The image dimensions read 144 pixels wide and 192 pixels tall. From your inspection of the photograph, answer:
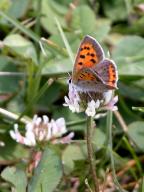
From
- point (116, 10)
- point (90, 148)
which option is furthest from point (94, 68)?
point (116, 10)

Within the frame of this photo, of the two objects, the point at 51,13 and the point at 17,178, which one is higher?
the point at 51,13

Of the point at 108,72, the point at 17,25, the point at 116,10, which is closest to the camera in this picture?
the point at 108,72

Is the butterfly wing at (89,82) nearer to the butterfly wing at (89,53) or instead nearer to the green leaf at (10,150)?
the butterfly wing at (89,53)

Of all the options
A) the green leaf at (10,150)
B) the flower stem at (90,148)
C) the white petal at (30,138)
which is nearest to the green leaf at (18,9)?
the green leaf at (10,150)

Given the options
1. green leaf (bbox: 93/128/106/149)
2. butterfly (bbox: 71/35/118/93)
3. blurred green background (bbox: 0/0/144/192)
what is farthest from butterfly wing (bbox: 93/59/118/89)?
green leaf (bbox: 93/128/106/149)

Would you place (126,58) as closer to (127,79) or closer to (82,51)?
(127,79)

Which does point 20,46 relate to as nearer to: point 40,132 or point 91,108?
point 40,132

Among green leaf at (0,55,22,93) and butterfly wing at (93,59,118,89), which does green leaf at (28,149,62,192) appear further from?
green leaf at (0,55,22,93)
